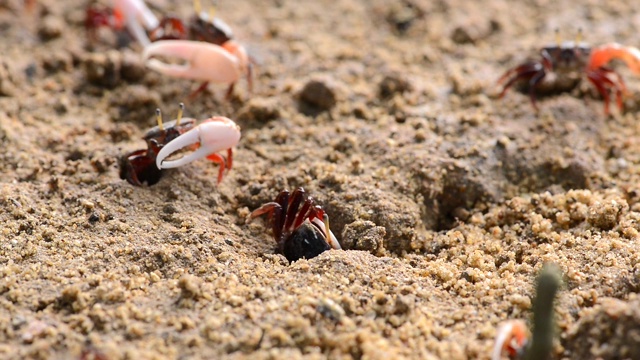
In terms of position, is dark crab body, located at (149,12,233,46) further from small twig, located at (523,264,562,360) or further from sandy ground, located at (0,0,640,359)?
small twig, located at (523,264,562,360)

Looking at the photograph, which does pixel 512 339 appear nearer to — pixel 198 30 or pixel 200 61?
pixel 200 61

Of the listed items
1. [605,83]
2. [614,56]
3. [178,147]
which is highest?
[614,56]

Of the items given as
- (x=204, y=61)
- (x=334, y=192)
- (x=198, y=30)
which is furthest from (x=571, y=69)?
(x=198, y=30)

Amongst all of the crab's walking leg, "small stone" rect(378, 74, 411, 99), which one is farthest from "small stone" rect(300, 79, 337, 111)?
the crab's walking leg

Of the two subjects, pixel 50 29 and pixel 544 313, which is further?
pixel 50 29

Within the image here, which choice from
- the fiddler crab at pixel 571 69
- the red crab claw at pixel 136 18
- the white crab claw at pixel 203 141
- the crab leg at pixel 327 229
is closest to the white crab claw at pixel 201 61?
the red crab claw at pixel 136 18

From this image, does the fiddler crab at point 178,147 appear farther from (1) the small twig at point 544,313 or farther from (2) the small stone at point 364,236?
(1) the small twig at point 544,313

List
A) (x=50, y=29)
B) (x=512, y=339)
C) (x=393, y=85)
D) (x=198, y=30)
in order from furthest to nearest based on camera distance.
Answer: (x=50, y=29)
(x=198, y=30)
(x=393, y=85)
(x=512, y=339)
